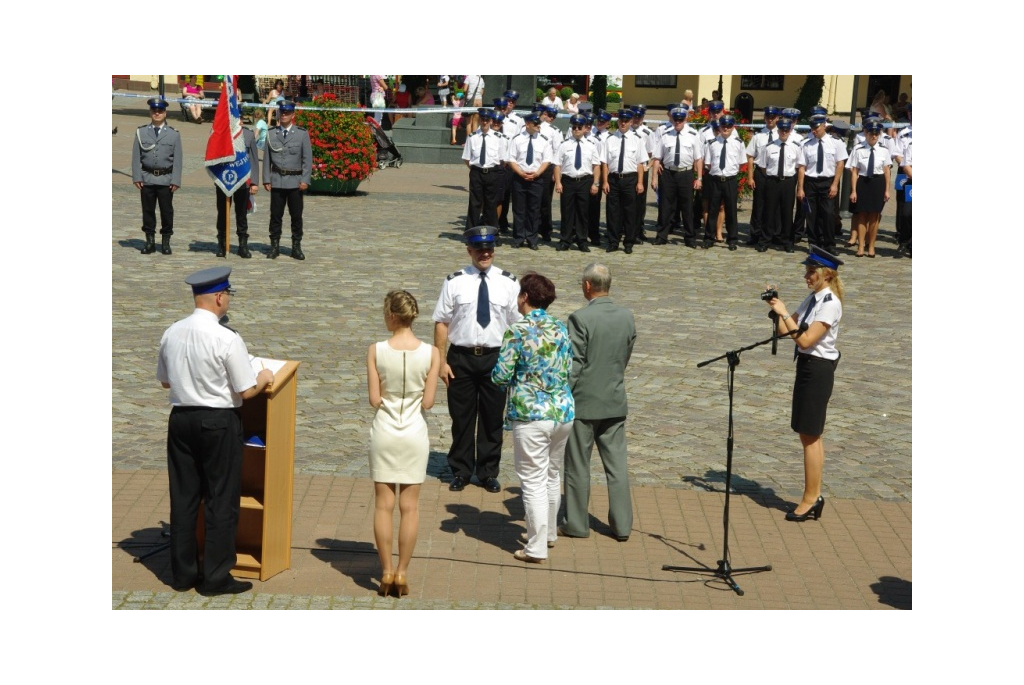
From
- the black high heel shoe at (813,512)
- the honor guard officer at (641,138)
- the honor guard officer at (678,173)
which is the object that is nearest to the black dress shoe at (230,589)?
the black high heel shoe at (813,512)

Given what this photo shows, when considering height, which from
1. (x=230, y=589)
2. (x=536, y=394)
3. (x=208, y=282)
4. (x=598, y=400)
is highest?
(x=208, y=282)

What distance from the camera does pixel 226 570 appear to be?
7.04m

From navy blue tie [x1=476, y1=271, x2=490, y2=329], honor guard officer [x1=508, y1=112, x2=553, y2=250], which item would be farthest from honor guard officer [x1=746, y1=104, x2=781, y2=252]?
navy blue tie [x1=476, y1=271, x2=490, y2=329]

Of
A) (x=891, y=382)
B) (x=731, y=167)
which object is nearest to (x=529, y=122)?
(x=731, y=167)

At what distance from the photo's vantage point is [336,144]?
73.7 feet

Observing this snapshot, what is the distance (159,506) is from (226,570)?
1.68 m

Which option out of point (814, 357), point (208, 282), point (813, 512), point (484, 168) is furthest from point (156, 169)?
point (813, 512)

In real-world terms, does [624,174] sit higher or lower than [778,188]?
Result: higher

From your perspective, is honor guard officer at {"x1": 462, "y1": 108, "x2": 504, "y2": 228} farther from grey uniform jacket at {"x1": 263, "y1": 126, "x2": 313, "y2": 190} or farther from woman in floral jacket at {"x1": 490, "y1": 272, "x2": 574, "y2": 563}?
woman in floral jacket at {"x1": 490, "y1": 272, "x2": 574, "y2": 563}

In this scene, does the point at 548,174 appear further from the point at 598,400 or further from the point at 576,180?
the point at 598,400

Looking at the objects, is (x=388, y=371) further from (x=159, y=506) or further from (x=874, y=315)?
(x=874, y=315)

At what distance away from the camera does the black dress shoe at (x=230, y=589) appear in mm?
7039

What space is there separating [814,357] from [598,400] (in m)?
1.66

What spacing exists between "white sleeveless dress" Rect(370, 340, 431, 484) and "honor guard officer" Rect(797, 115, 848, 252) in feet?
44.5
